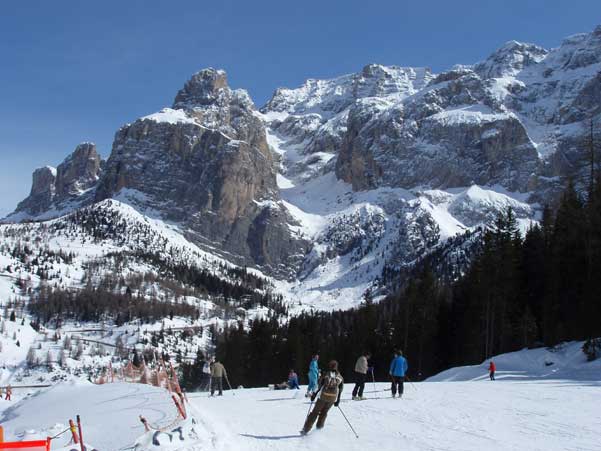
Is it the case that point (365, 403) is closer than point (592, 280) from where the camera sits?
Yes

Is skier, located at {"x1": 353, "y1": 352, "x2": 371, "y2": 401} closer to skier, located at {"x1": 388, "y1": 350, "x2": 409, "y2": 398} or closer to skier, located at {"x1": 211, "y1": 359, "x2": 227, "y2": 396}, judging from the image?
skier, located at {"x1": 388, "y1": 350, "x2": 409, "y2": 398}

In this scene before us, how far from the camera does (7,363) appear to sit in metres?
171

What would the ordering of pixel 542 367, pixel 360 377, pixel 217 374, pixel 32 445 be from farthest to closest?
1. pixel 542 367
2. pixel 217 374
3. pixel 360 377
4. pixel 32 445

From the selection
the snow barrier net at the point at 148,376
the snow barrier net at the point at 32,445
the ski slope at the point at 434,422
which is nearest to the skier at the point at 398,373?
the ski slope at the point at 434,422

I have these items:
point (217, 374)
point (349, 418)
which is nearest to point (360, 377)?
point (349, 418)

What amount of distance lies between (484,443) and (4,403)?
92.9ft

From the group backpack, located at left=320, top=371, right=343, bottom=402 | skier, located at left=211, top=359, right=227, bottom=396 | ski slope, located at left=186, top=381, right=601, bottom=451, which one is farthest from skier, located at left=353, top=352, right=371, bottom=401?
skier, located at left=211, top=359, right=227, bottom=396

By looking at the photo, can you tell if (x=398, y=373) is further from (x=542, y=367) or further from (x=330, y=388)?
(x=542, y=367)

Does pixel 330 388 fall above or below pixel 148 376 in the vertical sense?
above

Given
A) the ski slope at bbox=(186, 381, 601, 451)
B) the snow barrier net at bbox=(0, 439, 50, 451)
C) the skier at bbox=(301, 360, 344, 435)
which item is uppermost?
the skier at bbox=(301, 360, 344, 435)

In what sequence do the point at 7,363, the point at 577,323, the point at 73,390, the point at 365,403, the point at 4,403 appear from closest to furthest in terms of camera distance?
the point at 365,403, the point at 73,390, the point at 4,403, the point at 577,323, the point at 7,363

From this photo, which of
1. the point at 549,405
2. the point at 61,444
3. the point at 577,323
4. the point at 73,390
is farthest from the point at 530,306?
the point at 61,444

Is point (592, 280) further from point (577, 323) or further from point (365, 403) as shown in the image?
point (365, 403)

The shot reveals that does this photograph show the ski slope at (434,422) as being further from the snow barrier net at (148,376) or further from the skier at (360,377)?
the snow barrier net at (148,376)
